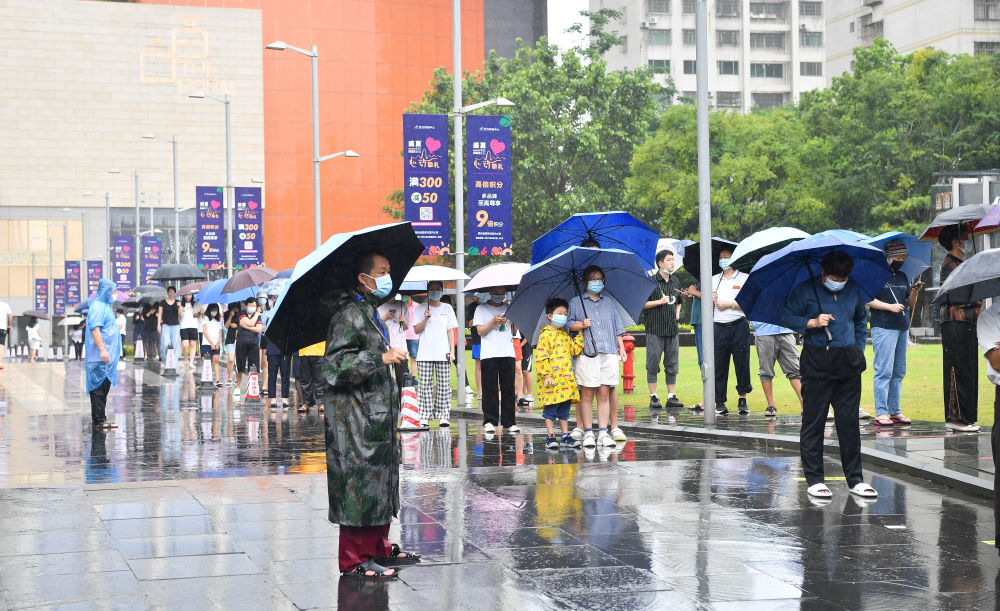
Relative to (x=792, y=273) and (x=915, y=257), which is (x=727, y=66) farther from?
(x=792, y=273)

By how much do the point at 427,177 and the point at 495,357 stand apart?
20.0 ft

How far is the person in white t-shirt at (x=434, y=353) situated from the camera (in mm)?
16312

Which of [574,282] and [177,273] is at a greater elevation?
[177,273]

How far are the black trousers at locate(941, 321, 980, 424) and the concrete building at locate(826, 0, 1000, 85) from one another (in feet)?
202

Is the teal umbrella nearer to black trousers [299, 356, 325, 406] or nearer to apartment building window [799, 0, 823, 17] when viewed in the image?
black trousers [299, 356, 325, 406]

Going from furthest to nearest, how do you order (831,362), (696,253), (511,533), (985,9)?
(985,9) → (696,253) → (831,362) → (511,533)

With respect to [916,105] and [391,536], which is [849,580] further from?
[916,105]

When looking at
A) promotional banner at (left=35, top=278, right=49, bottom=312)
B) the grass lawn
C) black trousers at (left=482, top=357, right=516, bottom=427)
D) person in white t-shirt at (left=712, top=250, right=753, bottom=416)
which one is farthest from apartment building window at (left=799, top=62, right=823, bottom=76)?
black trousers at (left=482, top=357, right=516, bottom=427)

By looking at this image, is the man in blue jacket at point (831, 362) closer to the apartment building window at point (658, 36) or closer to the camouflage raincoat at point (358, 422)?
the camouflage raincoat at point (358, 422)

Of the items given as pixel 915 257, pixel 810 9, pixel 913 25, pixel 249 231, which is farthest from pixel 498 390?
pixel 810 9

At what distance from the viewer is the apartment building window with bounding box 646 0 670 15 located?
113 meters

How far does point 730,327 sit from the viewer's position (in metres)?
16.4

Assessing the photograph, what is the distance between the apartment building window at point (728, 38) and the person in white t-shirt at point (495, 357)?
101 m

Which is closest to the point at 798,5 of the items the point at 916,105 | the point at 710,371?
the point at 916,105
